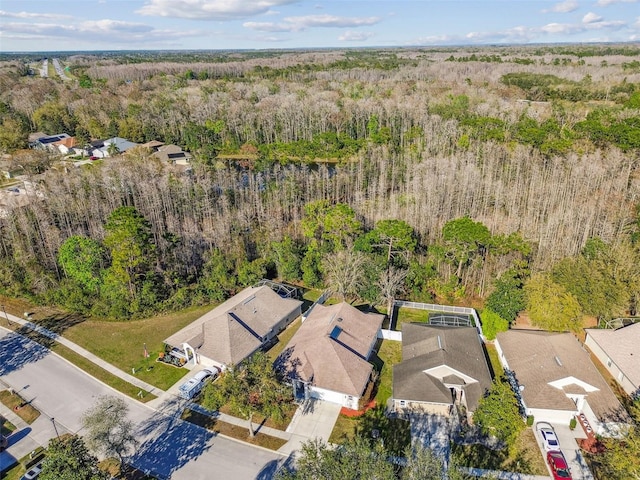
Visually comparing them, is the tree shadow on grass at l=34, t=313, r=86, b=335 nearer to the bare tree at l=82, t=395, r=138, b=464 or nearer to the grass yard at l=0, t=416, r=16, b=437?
the grass yard at l=0, t=416, r=16, b=437

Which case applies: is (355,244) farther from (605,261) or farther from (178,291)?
(605,261)

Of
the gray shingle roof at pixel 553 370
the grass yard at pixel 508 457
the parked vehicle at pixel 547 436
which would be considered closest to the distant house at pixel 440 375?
the gray shingle roof at pixel 553 370

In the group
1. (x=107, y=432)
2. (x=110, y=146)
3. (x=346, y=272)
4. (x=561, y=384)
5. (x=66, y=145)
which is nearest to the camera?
(x=107, y=432)

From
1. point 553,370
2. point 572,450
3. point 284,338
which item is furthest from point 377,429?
point 553,370

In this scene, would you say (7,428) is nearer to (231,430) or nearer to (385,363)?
(231,430)

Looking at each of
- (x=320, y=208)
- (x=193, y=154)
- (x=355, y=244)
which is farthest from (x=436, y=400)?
(x=193, y=154)

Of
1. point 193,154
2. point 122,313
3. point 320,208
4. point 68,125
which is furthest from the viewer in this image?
point 68,125

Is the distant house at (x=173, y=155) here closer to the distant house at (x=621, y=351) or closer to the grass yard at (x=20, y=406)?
the grass yard at (x=20, y=406)

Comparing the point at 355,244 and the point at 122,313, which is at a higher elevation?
the point at 355,244
